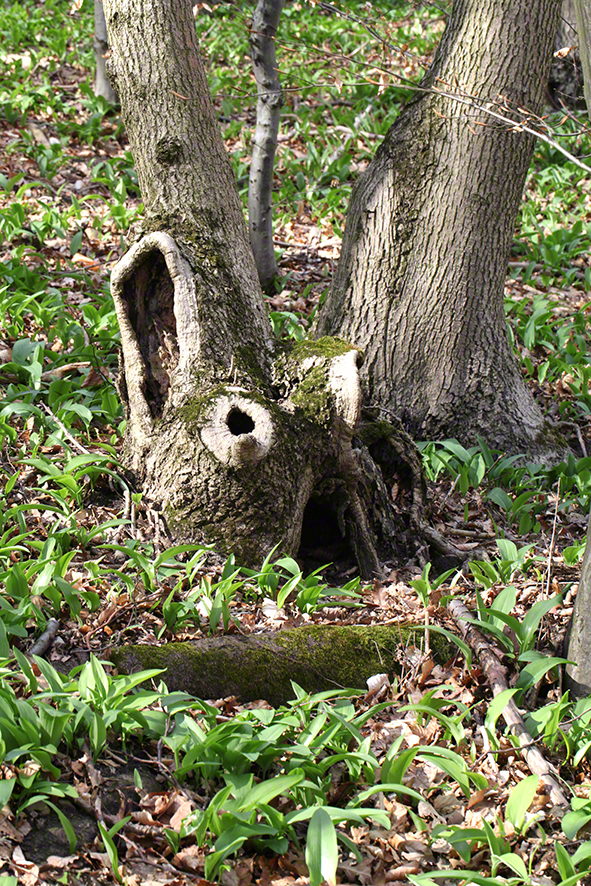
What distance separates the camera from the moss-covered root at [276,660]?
2.40 metres

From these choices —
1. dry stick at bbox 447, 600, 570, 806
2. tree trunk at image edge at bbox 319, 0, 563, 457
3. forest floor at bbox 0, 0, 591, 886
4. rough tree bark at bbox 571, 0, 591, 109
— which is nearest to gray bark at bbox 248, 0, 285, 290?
forest floor at bbox 0, 0, 591, 886

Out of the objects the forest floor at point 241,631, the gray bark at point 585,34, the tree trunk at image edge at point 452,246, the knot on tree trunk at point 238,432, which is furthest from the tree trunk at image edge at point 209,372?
the gray bark at point 585,34

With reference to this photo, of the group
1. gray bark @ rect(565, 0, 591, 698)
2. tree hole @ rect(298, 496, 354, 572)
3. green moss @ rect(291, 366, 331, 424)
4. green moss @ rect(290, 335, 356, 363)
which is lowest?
tree hole @ rect(298, 496, 354, 572)

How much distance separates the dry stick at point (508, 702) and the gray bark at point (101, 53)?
242 inches

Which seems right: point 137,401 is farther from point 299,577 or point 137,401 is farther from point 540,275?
point 540,275

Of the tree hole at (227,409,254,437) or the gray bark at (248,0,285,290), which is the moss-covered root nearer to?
the tree hole at (227,409,254,437)

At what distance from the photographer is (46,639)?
2.45m

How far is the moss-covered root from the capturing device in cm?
240

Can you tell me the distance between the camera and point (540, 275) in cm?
677

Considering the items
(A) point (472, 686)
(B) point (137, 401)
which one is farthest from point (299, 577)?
(B) point (137, 401)

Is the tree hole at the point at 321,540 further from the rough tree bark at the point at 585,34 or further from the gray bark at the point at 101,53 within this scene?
the gray bark at the point at 101,53

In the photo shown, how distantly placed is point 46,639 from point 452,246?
3.17 m

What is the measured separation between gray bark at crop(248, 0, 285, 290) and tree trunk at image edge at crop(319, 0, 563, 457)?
1.22 metres

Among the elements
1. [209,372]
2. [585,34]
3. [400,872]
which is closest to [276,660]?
[400,872]
